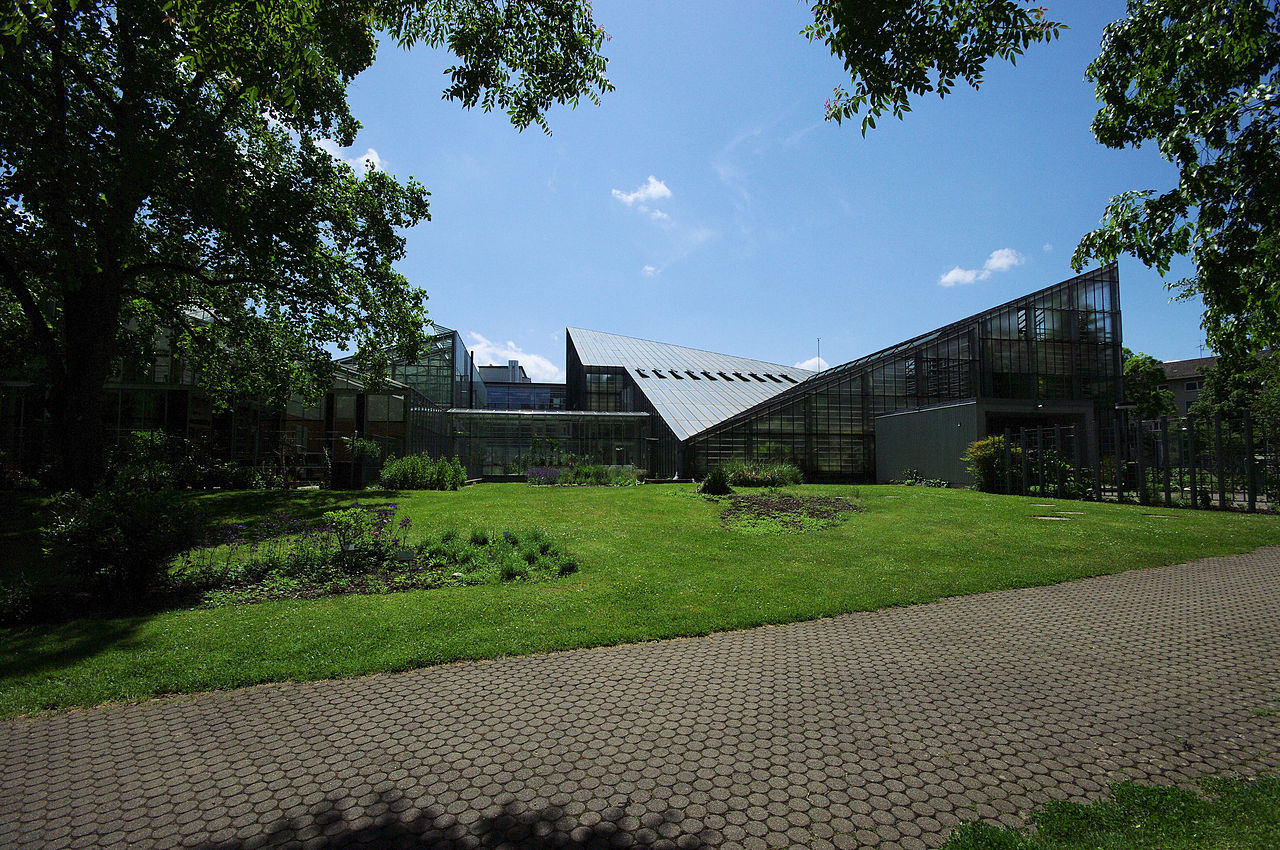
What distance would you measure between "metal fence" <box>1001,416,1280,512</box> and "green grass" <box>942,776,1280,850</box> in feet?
58.8

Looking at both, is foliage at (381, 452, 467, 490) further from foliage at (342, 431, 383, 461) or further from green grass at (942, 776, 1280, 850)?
green grass at (942, 776, 1280, 850)

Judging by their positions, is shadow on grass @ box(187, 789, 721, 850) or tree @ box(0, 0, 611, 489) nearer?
shadow on grass @ box(187, 789, 721, 850)

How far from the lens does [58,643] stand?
5.66 meters

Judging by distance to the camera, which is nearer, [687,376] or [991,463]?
[991,463]

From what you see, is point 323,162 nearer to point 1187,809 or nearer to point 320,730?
point 320,730

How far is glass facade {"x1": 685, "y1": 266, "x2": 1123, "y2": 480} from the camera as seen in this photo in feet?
96.7

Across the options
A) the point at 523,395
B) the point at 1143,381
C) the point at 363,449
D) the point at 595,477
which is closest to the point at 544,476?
the point at 595,477

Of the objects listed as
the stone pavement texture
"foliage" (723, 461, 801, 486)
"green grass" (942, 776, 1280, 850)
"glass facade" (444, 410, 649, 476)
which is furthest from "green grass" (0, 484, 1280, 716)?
"glass facade" (444, 410, 649, 476)

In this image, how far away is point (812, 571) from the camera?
8648mm

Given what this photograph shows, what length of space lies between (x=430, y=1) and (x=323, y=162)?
13212mm

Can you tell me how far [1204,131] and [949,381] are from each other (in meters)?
26.9

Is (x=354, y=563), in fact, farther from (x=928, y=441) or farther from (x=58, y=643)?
(x=928, y=441)

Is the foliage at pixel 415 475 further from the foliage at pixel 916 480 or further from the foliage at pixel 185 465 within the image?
the foliage at pixel 916 480

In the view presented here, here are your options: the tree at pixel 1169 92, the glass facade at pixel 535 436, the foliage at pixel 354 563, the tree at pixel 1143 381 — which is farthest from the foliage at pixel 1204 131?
the tree at pixel 1143 381
